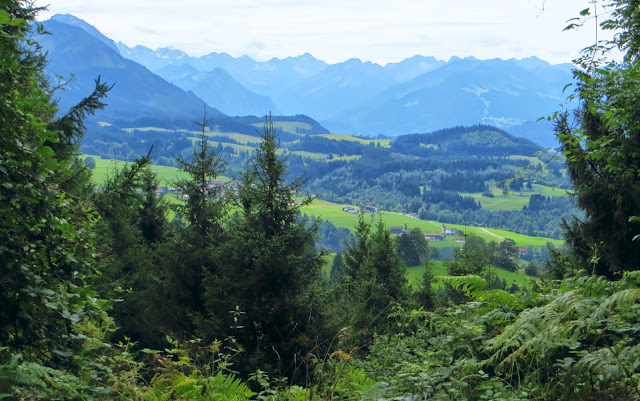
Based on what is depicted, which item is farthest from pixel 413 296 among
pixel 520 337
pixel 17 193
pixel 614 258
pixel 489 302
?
pixel 17 193

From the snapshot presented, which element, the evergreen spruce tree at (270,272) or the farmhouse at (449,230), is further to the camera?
the farmhouse at (449,230)

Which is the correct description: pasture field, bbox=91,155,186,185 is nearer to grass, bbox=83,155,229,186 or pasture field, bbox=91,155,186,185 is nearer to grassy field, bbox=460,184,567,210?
grass, bbox=83,155,229,186

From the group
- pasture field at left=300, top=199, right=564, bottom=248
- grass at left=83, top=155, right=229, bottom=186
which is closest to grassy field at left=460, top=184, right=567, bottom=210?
pasture field at left=300, top=199, right=564, bottom=248

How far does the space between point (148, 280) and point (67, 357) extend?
12.6m

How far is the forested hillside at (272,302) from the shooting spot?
366 centimetres

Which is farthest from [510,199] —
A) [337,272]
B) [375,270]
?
[375,270]

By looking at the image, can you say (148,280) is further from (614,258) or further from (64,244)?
(614,258)

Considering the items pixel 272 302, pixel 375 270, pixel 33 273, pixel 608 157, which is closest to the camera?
pixel 33 273

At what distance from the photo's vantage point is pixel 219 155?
1691 centimetres

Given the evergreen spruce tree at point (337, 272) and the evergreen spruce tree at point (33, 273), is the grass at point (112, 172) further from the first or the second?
the evergreen spruce tree at point (337, 272)

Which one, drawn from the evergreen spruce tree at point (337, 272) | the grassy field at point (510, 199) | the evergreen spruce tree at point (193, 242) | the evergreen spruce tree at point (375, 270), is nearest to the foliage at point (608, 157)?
the evergreen spruce tree at point (375, 270)

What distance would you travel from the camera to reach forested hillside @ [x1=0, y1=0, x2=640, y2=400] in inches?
144

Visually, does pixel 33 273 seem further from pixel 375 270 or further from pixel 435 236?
pixel 435 236

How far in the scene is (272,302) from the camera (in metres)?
10.3
